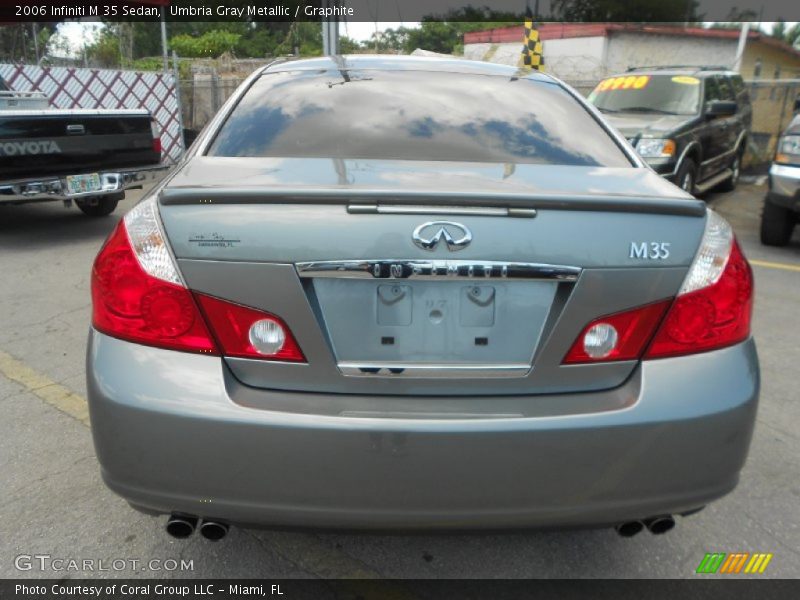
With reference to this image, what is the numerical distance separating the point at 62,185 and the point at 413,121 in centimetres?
537

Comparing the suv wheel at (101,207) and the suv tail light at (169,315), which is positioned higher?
the suv tail light at (169,315)

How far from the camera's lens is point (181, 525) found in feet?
5.84

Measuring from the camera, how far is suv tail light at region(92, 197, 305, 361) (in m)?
1.66

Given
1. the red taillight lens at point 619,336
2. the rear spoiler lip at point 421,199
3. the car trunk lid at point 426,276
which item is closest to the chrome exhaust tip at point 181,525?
the car trunk lid at point 426,276

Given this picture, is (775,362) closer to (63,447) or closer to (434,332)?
(434,332)

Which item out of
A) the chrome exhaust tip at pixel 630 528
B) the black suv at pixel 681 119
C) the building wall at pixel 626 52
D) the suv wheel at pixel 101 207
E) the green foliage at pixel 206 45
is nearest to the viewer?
the chrome exhaust tip at pixel 630 528

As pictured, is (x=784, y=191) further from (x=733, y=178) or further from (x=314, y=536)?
(x=314, y=536)

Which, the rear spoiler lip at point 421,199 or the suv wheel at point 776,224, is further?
the suv wheel at point 776,224

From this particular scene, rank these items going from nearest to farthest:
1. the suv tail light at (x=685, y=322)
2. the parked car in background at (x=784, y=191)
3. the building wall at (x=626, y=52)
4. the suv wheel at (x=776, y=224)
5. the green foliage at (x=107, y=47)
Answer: the suv tail light at (x=685, y=322) < the parked car in background at (x=784, y=191) < the suv wheel at (x=776, y=224) < the green foliage at (x=107, y=47) < the building wall at (x=626, y=52)

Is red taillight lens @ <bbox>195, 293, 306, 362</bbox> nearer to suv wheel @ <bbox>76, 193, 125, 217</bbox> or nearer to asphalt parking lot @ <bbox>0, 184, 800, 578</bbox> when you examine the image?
asphalt parking lot @ <bbox>0, 184, 800, 578</bbox>

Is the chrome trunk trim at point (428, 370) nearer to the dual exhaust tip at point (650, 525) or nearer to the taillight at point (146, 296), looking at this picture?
the taillight at point (146, 296)

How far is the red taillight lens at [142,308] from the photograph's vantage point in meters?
1.68

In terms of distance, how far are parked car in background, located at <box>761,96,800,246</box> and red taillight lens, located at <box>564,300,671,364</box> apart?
17.9 ft

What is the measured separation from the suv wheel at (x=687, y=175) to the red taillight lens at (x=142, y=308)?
24.3ft
